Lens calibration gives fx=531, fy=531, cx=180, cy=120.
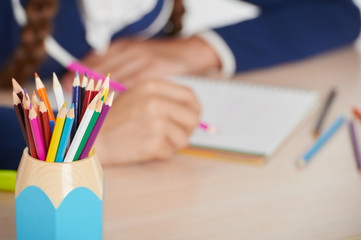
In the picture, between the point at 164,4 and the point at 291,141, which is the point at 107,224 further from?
the point at 164,4

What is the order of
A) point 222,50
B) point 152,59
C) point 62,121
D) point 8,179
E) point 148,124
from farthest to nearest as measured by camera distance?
point 222,50, point 152,59, point 148,124, point 8,179, point 62,121

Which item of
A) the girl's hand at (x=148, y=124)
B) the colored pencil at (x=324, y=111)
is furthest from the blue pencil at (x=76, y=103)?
the colored pencil at (x=324, y=111)

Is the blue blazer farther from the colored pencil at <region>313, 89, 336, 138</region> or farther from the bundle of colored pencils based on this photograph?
the bundle of colored pencils

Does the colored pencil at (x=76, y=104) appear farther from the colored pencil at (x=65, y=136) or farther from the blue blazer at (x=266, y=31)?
the blue blazer at (x=266, y=31)

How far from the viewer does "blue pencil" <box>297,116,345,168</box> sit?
2.38 ft

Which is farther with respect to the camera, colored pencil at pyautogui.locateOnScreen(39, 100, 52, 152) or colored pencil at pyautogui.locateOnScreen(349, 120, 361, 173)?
colored pencil at pyautogui.locateOnScreen(349, 120, 361, 173)

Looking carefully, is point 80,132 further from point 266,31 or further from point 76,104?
point 266,31

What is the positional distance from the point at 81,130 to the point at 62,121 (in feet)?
→ 0.07

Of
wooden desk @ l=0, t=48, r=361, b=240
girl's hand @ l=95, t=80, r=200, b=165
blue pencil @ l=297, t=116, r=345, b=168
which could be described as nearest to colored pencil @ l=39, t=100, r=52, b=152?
wooden desk @ l=0, t=48, r=361, b=240

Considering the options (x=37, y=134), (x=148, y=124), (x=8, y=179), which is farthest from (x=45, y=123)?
(x=148, y=124)

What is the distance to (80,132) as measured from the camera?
42 cm

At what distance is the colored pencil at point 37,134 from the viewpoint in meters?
0.40

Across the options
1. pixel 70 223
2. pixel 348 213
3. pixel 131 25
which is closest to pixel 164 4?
pixel 131 25

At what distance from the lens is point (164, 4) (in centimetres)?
131
